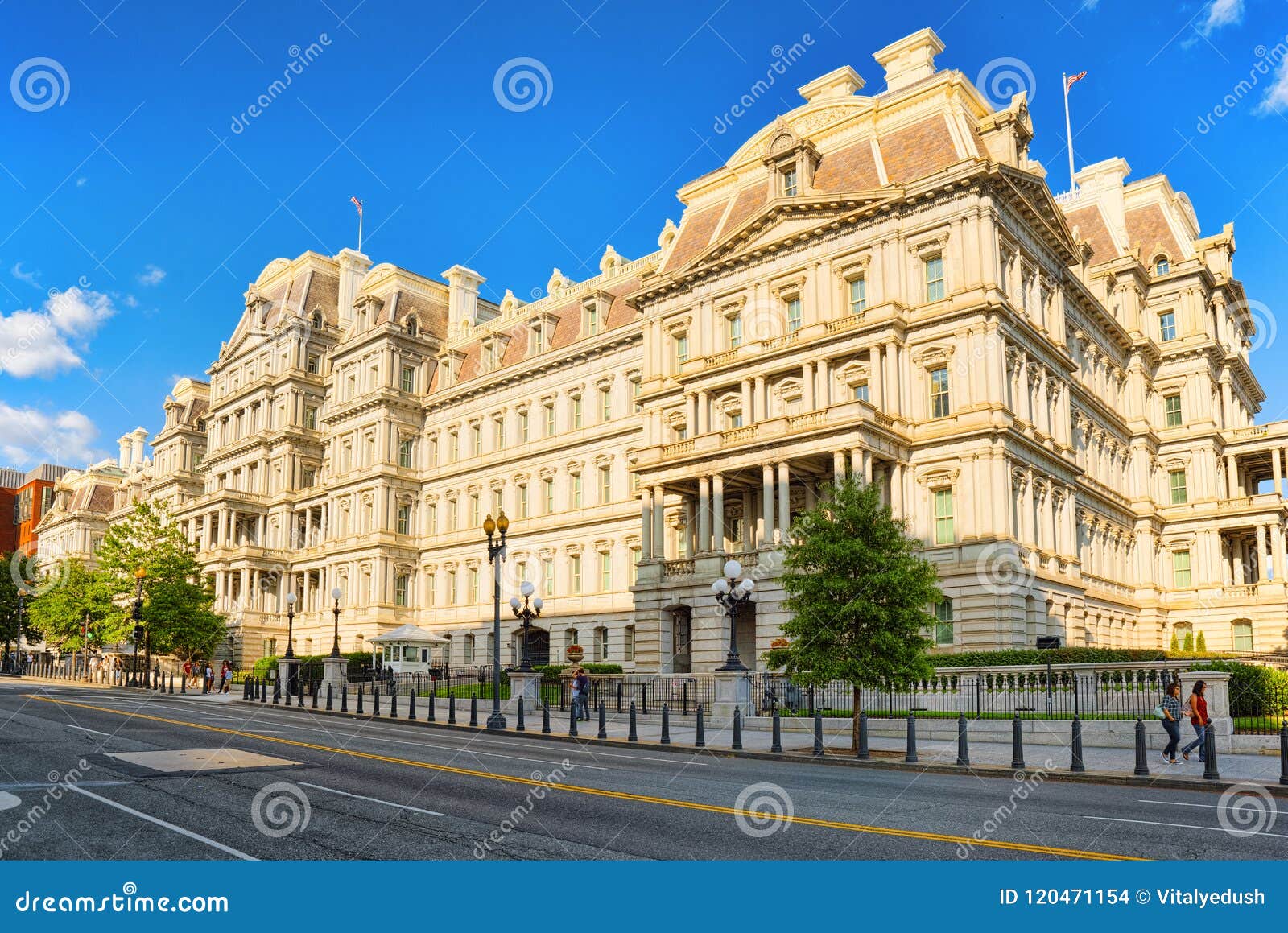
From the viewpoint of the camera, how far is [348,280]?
8200 cm

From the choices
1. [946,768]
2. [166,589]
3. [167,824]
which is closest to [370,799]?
[167,824]

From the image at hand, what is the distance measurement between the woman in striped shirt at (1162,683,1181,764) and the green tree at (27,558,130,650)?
60831mm

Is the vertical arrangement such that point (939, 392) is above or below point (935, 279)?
below

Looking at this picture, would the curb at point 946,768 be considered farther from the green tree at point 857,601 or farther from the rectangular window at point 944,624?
the rectangular window at point 944,624

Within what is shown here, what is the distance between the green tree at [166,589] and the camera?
2381 inches

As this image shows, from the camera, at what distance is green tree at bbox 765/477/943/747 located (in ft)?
76.9

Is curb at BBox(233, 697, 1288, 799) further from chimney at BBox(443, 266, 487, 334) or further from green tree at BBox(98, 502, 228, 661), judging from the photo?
chimney at BBox(443, 266, 487, 334)

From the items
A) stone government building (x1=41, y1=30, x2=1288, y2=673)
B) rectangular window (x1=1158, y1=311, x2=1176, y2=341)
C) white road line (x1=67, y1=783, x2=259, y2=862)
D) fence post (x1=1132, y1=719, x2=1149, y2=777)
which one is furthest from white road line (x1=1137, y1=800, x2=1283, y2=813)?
rectangular window (x1=1158, y1=311, x2=1176, y2=341)

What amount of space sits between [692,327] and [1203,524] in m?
31.6

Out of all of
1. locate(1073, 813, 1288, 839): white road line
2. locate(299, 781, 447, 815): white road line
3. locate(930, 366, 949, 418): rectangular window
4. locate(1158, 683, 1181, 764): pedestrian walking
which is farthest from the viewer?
locate(930, 366, 949, 418): rectangular window

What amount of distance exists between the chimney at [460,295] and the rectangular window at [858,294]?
37.6 m

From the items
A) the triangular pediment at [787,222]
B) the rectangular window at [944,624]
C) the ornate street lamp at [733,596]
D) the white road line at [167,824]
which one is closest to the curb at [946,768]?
the ornate street lamp at [733,596]

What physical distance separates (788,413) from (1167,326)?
3069cm

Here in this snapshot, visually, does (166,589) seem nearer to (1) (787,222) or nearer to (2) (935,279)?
(1) (787,222)
